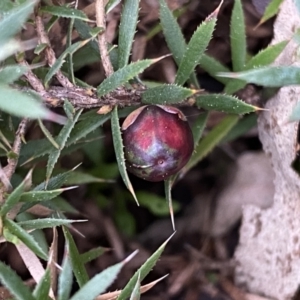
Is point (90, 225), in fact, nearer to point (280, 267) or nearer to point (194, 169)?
point (194, 169)

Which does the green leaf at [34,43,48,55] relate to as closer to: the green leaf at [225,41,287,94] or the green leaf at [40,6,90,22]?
the green leaf at [40,6,90,22]

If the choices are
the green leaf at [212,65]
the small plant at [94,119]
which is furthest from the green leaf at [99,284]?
the green leaf at [212,65]

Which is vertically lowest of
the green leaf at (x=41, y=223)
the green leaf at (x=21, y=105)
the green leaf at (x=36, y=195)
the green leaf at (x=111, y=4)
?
the green leaf at (x=41, y=223)

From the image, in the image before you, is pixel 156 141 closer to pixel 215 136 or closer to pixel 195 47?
pixel 195 47

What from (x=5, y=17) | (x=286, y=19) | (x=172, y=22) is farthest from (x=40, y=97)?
(x=286, y=19)

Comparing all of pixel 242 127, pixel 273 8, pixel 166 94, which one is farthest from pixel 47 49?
pixel 242 127

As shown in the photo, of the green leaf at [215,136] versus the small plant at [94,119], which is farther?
the green leaf at [215,136]

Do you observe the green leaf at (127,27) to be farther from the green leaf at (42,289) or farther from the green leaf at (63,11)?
the green leaf at (42,289)
